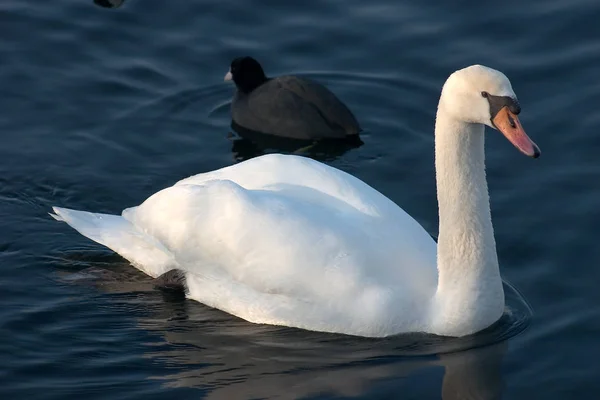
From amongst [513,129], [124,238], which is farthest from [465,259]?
[124,238]

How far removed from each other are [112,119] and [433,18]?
142 inches

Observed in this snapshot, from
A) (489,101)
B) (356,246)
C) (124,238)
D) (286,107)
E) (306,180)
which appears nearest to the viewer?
(489,101)

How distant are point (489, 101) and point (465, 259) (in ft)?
3.72

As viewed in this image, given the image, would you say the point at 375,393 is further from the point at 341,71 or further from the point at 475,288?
the point at 341,71

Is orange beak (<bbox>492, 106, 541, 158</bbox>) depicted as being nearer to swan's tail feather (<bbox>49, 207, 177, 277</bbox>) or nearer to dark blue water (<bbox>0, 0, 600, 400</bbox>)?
dark blue water (<bbox>0, 0, 600, 400</bbox>)

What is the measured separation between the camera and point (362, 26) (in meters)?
14.2

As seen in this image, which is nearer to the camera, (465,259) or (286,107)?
(465,259)

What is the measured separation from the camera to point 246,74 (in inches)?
513

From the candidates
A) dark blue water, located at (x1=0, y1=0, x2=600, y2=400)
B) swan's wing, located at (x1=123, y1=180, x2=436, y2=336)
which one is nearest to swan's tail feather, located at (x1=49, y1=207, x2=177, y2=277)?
dark blue water, located at (x1=0, y1=0, x2=600, y2=400)

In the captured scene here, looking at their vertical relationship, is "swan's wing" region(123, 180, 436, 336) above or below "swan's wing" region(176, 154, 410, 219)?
below

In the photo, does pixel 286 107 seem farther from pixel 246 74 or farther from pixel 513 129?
pixel 513 129

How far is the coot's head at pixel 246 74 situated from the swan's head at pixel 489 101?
4597 mm

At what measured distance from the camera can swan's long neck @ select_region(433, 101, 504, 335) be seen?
900 cm

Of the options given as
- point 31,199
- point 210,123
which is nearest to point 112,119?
point 210,123
